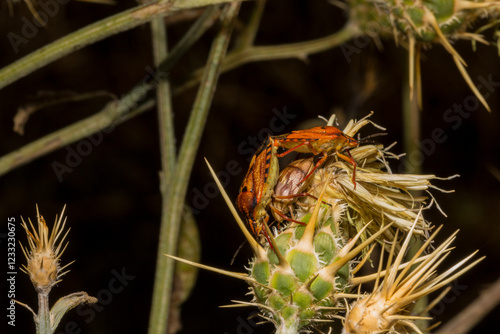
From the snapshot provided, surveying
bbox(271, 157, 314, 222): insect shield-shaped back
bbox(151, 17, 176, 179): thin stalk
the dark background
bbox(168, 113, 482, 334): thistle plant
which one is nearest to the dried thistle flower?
bbox(168, 113, 482, 334): thistle plant

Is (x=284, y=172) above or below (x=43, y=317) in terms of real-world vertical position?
above

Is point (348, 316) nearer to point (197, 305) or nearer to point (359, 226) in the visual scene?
point (359, 226)

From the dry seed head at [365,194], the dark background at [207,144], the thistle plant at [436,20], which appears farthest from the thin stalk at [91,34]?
the dark background at [207,144]

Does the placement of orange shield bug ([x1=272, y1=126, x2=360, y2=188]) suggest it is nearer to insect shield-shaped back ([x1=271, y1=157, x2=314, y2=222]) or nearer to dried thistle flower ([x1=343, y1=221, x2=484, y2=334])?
insect shield-shaped back ([x1=271, y1=157, x2=314, y2=222])

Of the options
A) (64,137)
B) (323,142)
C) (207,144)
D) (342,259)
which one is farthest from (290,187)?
(207,144)

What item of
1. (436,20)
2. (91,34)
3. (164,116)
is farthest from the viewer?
(164,116)

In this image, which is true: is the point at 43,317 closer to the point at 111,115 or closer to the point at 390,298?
the point at 390,298

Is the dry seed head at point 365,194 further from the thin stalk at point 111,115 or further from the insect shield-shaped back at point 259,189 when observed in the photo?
the thin stalk at point 111,115
